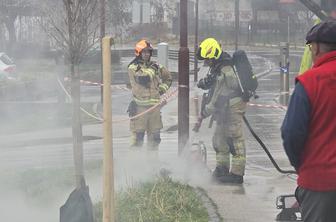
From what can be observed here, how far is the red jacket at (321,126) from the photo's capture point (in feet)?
11.1

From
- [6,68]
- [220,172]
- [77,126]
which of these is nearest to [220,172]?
[220,172]

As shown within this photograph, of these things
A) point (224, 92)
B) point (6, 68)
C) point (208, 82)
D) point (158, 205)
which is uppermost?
point (208, 82)

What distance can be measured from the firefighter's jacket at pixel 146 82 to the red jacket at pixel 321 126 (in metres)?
4.63

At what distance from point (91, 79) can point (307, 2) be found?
19.1 m

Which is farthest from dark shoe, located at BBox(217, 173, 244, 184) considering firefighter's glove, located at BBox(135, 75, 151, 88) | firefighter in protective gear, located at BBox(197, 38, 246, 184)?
firefighter's glove, located at BBox(135, 75, 151, 88)

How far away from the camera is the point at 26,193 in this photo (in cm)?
687

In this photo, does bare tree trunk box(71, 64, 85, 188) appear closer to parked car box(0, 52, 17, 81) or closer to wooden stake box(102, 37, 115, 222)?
wooden stake box(102, 37, 115, 222)

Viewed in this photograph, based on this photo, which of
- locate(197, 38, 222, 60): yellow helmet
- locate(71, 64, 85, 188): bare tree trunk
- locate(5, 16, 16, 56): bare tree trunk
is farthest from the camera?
locate(5, 16, 16, 56): bare tree trunk

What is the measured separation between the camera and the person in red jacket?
3393 mm

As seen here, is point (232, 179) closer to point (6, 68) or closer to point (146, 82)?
point (146, 82)

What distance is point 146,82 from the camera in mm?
8016

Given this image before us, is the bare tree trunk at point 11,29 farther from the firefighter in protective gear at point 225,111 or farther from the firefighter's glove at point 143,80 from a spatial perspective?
the firefighter in protective gear at point 225,111

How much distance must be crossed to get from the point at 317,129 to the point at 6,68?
17859 mm

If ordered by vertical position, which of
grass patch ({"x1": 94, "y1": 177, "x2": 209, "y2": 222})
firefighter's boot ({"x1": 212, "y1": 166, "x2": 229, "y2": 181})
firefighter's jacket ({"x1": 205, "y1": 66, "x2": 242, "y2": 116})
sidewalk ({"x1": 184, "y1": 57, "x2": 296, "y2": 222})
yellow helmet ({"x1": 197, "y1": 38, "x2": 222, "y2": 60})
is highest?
yellow helmet ({"x1": 197, "y1": 38, "x2": 222, "y2": 60})
